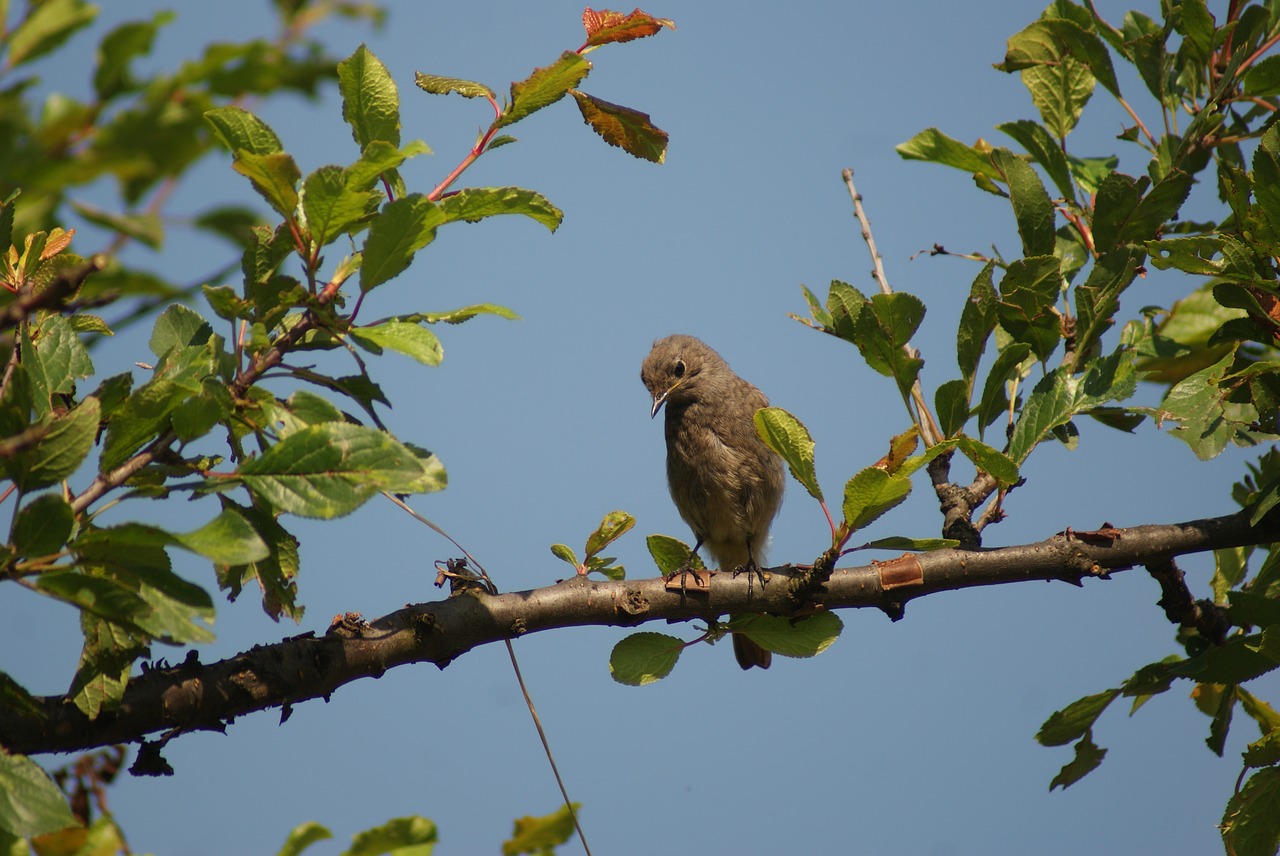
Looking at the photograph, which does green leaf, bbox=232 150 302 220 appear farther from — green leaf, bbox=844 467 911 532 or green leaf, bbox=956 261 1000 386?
green leaf, bbox=956 261 1000 386

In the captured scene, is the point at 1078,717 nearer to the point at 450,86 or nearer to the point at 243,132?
the point at 450,86

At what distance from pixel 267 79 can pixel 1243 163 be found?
4.51 meters

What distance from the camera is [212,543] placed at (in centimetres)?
202

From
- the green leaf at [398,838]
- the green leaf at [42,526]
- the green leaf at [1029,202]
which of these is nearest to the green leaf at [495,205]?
the green leaf at [42,526]

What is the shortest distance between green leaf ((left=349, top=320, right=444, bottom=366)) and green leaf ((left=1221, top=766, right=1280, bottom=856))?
9.42 ft

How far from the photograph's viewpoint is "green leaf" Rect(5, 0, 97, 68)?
1.21 meters

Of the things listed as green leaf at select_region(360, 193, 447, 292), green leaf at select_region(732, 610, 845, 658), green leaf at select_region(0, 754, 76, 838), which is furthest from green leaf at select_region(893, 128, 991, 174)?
green leaf at select_region(0, 754, 76, 838)

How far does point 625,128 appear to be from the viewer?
10.1ft

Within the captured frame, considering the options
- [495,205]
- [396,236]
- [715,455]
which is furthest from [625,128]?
[715,455]

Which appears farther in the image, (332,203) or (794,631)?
(794,631)

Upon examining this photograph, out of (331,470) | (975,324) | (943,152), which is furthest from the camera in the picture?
(943,152)

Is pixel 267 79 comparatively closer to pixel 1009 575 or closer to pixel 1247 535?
pixel 1009 575

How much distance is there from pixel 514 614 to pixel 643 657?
0.54 metres

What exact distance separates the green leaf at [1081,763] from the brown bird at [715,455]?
2.81 m
